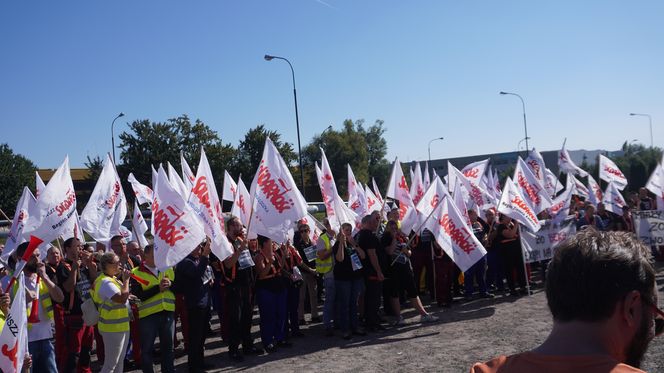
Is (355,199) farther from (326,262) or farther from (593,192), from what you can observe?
(593,192)

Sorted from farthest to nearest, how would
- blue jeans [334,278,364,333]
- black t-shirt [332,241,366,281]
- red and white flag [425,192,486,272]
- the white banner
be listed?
the white banner → red and white flag [425,192,486,272] → black t-shirt [332,241,366,281] → blue jeans [334,278,364,333]

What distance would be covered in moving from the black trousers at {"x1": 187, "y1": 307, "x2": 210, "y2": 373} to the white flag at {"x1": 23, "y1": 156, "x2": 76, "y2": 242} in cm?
216

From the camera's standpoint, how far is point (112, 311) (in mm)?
6836

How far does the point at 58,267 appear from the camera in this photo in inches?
318

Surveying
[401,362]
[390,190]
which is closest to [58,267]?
[401,362]

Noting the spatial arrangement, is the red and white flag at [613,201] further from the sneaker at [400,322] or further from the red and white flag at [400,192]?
the sneaker at [400,322]

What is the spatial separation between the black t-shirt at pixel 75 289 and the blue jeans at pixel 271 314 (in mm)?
2639

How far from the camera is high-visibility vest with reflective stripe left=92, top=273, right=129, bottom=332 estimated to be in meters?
6.82

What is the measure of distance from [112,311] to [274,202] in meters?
3.00

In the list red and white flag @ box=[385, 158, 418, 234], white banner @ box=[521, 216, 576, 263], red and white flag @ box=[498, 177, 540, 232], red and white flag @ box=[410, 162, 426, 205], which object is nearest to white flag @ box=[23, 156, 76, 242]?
red and white flag @ box=[385, 158, 418, 234]

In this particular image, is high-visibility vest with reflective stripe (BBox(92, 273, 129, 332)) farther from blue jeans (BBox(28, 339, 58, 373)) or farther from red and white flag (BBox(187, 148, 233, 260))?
red and white flag (BBox(187, 148, 233, 260))

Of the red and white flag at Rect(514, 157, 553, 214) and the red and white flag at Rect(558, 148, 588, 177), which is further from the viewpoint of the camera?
the red and white flag at Rect(558, 148, 588, 177)

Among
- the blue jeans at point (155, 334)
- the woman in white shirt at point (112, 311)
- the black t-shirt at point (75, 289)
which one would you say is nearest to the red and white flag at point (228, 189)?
the black t-shirt at point (75, 289)

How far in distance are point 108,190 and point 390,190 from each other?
617 centimetres
